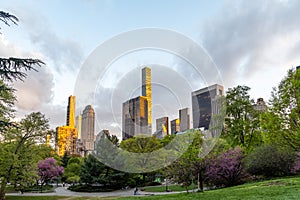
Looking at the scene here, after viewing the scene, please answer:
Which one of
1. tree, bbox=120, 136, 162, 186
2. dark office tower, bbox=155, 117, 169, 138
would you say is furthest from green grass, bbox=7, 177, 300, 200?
tree, bbox=120, 136, 162, 186

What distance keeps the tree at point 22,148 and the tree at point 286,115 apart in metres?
17.5

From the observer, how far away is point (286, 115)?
1698cm

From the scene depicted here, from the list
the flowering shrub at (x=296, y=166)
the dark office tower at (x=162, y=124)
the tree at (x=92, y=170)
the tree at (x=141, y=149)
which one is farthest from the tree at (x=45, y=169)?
the flowering shrub at (x=296, y=166)

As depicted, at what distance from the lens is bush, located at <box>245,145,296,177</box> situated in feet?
59.1

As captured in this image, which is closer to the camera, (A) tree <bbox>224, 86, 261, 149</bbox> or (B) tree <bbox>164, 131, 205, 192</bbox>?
(B) tree <bbox>164, 131, 205, 192</bbox>

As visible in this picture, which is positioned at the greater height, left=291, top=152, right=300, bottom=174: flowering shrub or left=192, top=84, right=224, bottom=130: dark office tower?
left=192, top=84, right=224, bottom=130: dark office tower

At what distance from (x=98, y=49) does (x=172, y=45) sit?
162 inches

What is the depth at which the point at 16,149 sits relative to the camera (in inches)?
858

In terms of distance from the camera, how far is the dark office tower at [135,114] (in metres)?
16.2

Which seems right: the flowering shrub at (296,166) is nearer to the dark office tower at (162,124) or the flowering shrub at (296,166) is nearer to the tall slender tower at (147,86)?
the dark office tower at (162,124)

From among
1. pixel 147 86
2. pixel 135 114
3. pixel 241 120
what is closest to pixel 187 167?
pixel 135 114

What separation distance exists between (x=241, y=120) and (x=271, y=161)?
5.77 metres

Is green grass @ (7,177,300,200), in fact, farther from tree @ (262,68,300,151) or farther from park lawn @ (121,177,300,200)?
tree @ (262,68,300,151)

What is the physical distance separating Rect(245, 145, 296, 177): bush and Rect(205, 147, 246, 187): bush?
2.09 ft
